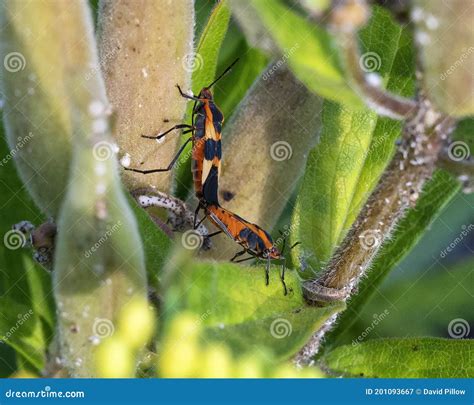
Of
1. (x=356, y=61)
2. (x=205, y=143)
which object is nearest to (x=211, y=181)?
(x=205, y=143)

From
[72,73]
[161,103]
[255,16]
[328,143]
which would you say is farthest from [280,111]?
[72,73]

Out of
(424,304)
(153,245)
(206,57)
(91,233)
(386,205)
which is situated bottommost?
(424,304)

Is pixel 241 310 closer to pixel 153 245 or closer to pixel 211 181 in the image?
pixel 153 245

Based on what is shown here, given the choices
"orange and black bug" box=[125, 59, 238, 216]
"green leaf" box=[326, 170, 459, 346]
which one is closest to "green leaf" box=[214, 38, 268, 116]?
"orange and black bug" box=[125, 59, 238, 216]

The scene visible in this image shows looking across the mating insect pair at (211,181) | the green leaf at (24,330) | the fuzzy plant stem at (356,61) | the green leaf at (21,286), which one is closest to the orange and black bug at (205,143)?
the mating insect pair at (211,181)

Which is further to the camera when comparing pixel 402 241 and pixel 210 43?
pixel 402 241

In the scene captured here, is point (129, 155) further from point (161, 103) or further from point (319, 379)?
point (319, 379)
